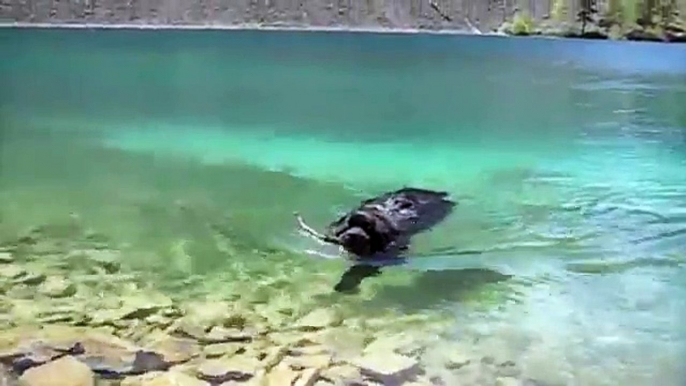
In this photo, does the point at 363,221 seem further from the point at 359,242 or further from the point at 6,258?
the point at 6,258

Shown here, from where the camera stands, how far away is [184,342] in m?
0.95

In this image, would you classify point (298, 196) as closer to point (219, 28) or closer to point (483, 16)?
point (483, 16)

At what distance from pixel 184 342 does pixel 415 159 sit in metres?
1.13

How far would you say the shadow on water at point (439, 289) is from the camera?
1110 mm

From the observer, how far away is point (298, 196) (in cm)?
166

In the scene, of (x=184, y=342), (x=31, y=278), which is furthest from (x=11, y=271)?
(x=184, y=342)

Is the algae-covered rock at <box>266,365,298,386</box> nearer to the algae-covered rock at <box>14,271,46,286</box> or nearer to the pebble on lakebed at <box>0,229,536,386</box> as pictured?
the pebble on lakebed at <box>0,229,536,386</box>

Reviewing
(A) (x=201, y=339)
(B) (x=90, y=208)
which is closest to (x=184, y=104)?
(B) (x=90, y=208)

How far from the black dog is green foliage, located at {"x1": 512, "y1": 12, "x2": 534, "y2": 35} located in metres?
0.38

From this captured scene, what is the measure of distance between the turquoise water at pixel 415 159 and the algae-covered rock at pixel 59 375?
1.19 ft

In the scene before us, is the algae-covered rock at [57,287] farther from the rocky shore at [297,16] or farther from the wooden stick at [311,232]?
the rocky shore at [297,16]

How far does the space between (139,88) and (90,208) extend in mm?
1459

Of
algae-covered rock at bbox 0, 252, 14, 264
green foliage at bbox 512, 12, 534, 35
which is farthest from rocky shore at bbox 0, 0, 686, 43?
algae-covered rock at bbox 0, 252, 14, 264

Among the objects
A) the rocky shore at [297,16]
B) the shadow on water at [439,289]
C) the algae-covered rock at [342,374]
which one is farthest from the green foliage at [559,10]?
the algae-covered rock at [342,374]
